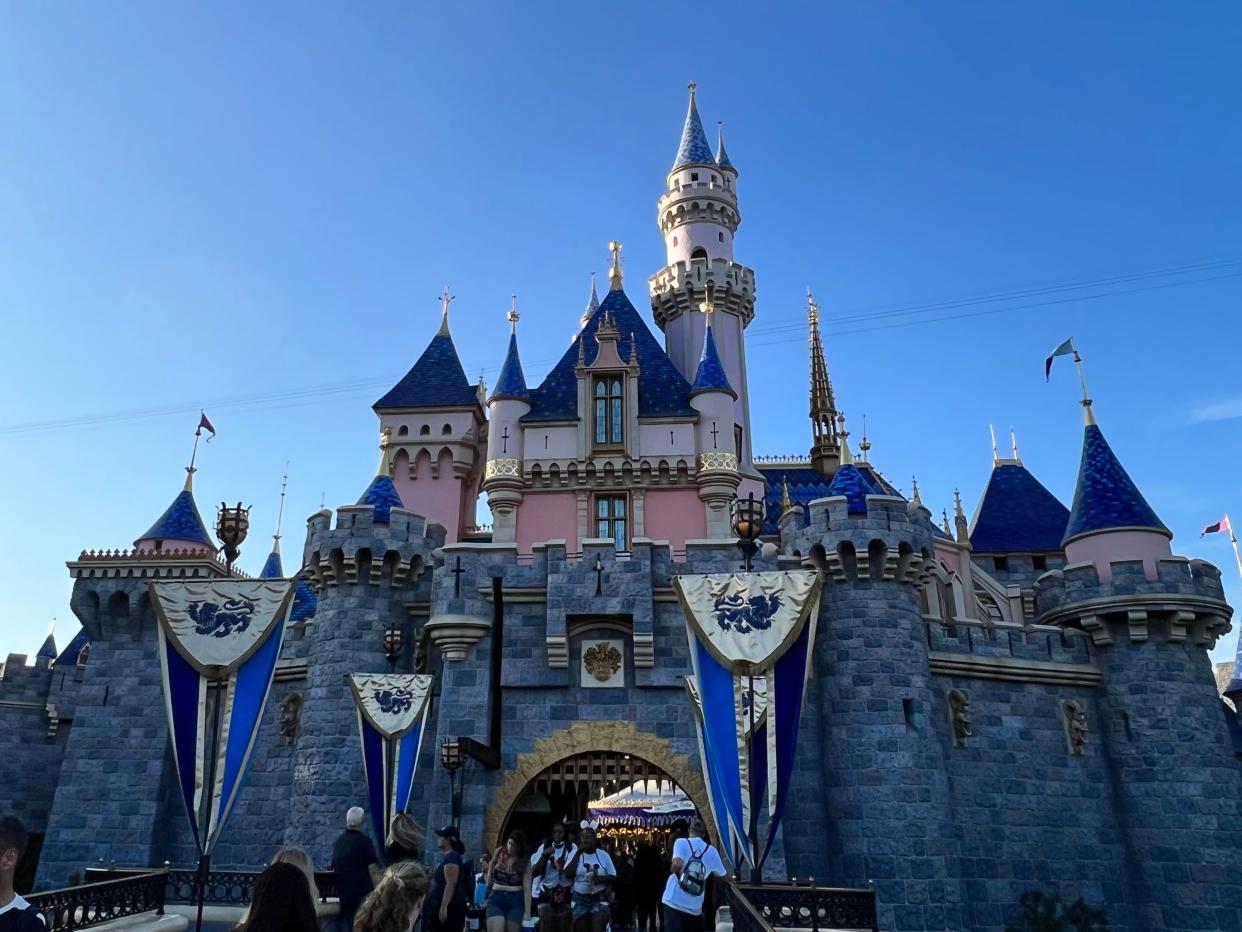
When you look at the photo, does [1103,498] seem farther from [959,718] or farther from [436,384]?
[436,384]

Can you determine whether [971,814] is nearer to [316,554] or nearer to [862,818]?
[862,818]

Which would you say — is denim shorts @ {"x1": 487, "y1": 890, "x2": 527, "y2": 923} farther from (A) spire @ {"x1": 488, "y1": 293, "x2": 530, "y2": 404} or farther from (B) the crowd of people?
(A) spire @ {"x1": 488, "y1": 293, "x2": 530, "y2": 404}

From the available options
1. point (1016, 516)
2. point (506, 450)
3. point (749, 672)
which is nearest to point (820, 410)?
point (1016, 516)

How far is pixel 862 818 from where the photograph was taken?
13500 millimetres

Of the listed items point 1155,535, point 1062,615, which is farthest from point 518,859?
point 1155,535

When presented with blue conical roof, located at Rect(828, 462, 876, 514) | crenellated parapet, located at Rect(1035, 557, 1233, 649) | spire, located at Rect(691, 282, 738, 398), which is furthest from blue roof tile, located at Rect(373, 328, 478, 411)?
crenellated parapet, located at Rect(1035, 557, 1233, 649)

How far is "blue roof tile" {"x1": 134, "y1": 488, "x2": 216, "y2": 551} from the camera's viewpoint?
73.0ft

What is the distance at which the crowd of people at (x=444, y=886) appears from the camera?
3.68m

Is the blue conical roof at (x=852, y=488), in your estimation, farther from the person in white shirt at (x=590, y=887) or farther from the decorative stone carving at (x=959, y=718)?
the person in white shirt at (x=590, y=887)

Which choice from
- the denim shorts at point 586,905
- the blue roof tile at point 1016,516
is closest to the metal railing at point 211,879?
the denim shorts at point 586,905

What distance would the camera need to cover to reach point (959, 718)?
50.3 feet

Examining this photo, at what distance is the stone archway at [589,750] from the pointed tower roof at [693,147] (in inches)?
847

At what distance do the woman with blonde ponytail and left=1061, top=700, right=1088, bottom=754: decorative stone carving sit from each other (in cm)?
1525

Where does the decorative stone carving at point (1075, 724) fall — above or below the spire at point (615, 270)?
below
